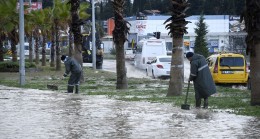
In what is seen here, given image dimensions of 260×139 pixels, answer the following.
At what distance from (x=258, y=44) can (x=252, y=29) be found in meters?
0.43

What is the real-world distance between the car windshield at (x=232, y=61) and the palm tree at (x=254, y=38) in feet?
44.8

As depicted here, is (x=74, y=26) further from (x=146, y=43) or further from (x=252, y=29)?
(x=146, y=43)

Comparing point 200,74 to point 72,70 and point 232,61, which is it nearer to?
point 72,70

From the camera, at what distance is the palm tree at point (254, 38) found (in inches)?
682

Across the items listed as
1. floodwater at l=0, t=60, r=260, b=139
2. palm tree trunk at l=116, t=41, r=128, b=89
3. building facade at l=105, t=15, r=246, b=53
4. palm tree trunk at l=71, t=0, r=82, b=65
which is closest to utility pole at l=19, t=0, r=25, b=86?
palm tree trunk at l=71, t=0, r=82, b=65

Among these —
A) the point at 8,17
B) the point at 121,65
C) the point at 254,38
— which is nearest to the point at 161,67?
→ the point at 121,65

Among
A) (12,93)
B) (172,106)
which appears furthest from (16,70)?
(172,106)

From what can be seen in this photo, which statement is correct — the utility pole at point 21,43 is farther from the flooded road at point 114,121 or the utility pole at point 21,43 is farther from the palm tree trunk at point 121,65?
the flooded road at point 114,121

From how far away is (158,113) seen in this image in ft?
53.4

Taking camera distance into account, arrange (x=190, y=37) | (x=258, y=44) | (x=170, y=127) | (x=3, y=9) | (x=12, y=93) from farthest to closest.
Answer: (x=190, y=37) → (x=3, y=9) → (x=12, y=93) → (x=258, y=44) → (x=170, y=127)

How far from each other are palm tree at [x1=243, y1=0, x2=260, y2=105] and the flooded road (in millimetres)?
1998

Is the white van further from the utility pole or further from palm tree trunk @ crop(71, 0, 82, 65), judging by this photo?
the utility pole

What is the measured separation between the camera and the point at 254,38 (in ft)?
57.3

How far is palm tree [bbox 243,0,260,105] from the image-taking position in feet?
56.8
